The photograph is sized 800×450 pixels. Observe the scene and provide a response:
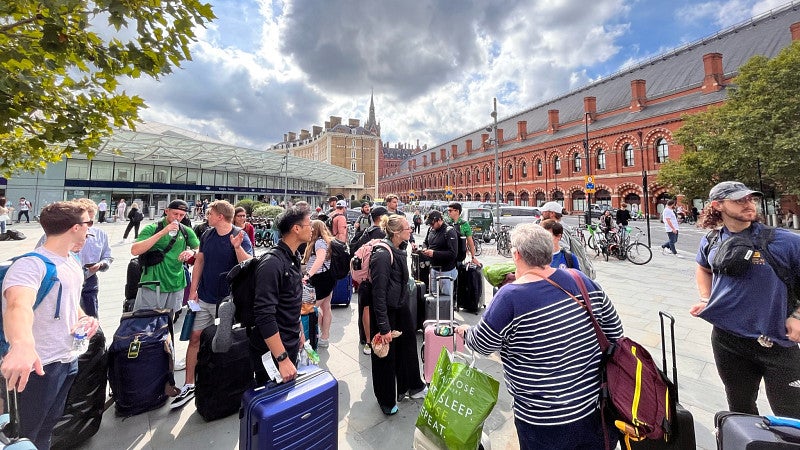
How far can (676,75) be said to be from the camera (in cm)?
3328

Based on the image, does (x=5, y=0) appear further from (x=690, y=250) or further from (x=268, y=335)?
(x=690, y=250)

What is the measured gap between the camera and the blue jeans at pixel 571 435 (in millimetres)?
1614

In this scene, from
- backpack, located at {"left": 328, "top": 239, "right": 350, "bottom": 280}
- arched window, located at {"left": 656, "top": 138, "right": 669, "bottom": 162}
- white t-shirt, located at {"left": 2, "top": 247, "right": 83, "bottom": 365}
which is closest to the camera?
white t-shirt, located at {"left": 2, "top": 247, "right": 83, "bottom": 365}

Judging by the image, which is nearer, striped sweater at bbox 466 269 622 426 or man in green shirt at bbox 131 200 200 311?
striped sweater at bbox 466 269 622 426

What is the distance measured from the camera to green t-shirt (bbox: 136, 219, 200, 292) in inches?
134

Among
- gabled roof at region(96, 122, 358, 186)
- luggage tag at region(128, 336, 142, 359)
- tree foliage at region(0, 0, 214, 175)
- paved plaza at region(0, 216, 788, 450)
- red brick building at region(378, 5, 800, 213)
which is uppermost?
red brick building at region(378, 5, 800, 213)

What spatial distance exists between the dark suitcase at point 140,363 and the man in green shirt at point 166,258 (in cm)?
69

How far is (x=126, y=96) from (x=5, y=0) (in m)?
0.91

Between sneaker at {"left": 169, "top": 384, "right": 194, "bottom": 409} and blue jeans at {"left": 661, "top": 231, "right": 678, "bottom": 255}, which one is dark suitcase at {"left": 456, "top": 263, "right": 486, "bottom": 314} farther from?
blue jeans at {"left": 661, "top": 231, "right": 678, "bottom": 255}

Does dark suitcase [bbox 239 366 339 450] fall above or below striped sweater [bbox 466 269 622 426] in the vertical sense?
below

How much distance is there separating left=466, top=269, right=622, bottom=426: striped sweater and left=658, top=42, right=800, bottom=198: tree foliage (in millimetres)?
25083

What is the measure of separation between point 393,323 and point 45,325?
2.40 meters

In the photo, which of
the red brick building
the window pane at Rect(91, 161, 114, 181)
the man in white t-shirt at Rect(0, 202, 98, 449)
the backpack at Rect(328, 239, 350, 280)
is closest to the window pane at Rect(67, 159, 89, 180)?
the window pane at Rect(91, 161, 114, 181)

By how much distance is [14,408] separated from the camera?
1.46 metres
